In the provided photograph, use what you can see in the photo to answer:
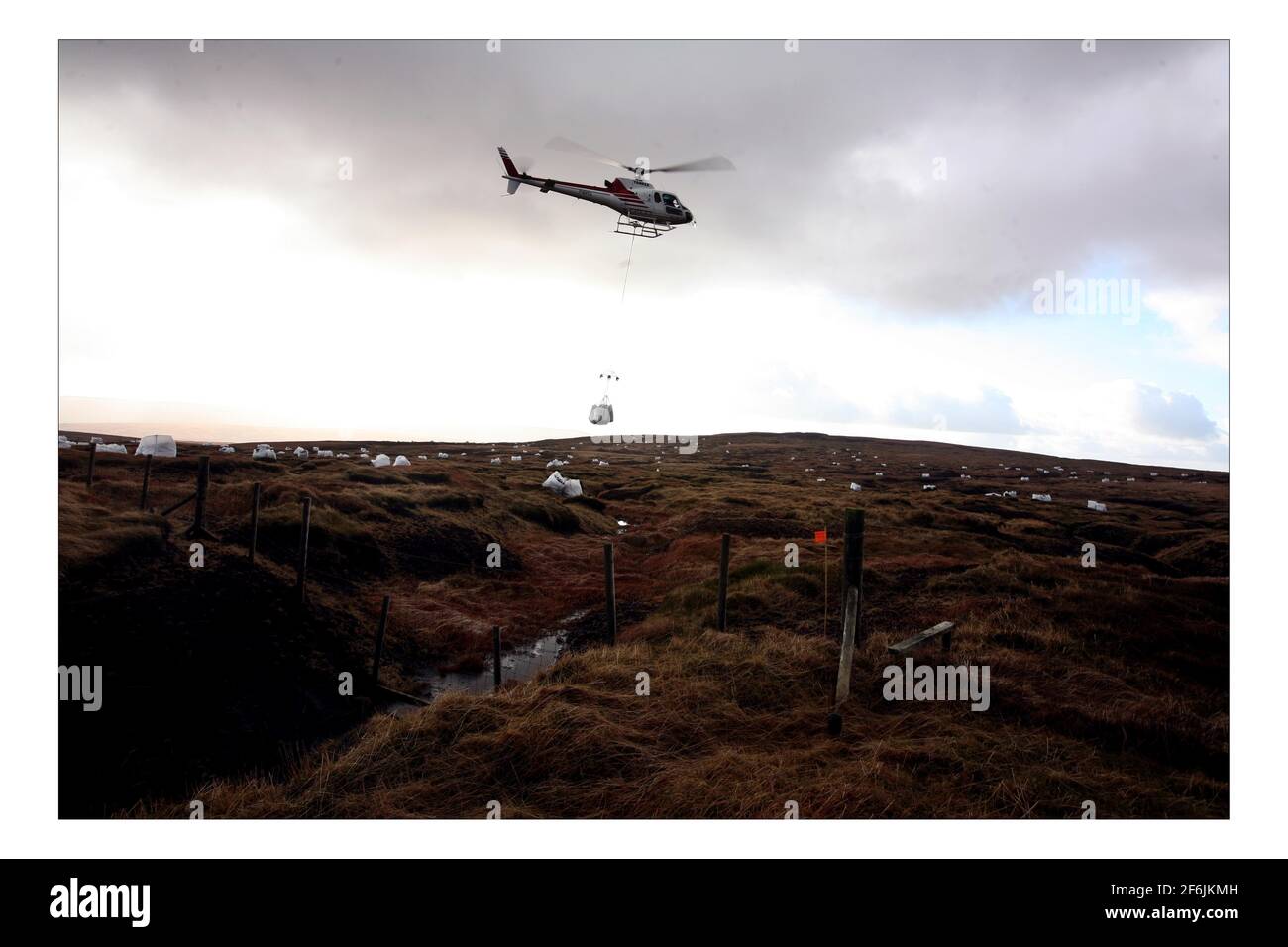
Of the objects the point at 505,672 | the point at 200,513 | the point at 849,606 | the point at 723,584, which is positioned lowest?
the point at 505,672

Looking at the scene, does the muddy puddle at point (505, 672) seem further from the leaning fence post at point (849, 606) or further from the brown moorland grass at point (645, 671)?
the leaning fence post at point (849, 606)

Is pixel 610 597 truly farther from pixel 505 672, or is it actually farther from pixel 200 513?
pixel 200 513

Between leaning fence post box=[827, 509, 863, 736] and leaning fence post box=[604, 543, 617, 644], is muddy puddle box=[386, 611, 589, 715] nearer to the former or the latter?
leaning fence post box=[604, 543, 617, 644]

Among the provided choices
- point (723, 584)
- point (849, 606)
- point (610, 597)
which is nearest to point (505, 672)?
point (610, 597)

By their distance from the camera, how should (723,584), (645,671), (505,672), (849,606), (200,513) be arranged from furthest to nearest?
(200,513), (505,672), (723,584), (645,671), (849,606)

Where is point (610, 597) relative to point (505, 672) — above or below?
above

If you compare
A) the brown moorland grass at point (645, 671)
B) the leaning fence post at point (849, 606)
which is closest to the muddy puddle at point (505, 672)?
the brown moorland grass at point (645, 671)

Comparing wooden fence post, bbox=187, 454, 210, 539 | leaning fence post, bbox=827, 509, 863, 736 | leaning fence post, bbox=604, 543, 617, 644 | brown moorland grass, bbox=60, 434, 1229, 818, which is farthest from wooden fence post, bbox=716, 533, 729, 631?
wooden fence post, bbox=187, 454, 210, 539

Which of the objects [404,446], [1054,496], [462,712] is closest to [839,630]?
[462,712]
